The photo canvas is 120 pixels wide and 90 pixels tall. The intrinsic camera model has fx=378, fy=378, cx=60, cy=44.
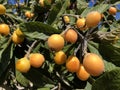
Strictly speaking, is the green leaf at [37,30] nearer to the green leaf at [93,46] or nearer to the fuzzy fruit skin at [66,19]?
the green leaf at [93,46]

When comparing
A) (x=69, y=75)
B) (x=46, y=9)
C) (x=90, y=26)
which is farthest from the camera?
(x=46, y=9)

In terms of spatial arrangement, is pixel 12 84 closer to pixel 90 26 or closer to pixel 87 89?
pixel 87 89

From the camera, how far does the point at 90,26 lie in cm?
206

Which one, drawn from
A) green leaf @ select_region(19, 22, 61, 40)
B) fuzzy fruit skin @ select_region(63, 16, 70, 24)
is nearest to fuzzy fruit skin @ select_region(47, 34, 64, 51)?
green leaf @ select_region(19, 22, 61, 40)

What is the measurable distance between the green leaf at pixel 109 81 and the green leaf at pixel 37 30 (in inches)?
17.5

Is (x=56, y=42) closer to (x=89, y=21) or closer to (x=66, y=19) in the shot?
(x=89, y=21)

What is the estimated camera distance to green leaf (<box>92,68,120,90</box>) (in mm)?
1855

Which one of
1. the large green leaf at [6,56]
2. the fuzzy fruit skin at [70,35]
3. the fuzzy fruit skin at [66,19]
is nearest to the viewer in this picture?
the fuzzy fruit skin at [70,35]

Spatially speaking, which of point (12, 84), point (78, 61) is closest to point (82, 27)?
point (78, 61)

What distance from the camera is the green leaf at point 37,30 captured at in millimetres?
2207

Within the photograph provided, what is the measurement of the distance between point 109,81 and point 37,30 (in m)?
0.57

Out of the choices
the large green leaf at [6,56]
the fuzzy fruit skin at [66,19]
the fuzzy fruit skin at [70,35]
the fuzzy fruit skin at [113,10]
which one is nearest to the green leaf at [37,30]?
the fuzzy fruit skin at [70,35]

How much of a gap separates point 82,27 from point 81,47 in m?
0.12

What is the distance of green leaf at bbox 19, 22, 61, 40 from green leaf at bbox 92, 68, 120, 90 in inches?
17.5
